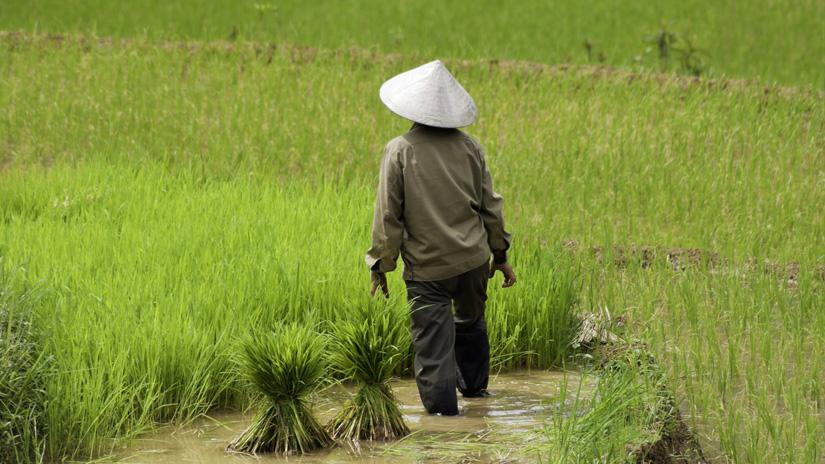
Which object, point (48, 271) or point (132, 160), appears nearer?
point (48, 271)

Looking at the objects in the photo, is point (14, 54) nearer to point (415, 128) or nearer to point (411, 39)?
point (411, 39)

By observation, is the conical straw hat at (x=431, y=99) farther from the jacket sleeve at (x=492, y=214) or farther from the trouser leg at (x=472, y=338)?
the trouser leg at (x=472, y=338)

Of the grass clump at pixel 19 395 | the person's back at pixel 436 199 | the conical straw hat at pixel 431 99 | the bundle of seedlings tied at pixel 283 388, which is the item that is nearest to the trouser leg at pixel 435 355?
the person's back at pixel 436 199

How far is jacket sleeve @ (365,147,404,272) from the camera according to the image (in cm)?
422

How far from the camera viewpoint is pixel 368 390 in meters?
4.01

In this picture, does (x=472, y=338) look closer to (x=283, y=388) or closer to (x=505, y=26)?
(x=283, y=388)

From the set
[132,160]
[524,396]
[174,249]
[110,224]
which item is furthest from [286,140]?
[524,396]

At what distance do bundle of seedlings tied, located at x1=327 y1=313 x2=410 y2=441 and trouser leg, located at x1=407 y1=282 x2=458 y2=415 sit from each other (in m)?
0.19

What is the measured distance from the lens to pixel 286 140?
8.97 meters

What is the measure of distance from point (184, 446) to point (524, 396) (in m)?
1.33

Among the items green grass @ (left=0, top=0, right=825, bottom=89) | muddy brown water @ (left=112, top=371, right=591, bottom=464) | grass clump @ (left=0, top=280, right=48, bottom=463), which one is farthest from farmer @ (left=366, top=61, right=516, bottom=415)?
green grass @ (left=0, top=0, right=825, bottom=89)

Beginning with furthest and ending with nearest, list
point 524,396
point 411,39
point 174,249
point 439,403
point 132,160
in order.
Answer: point 411,39
point 132,160
point 174,249
point 524,396
point 439,403

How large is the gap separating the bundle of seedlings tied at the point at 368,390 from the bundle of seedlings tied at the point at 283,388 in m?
0.12

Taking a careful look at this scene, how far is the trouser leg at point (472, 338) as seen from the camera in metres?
4.38
